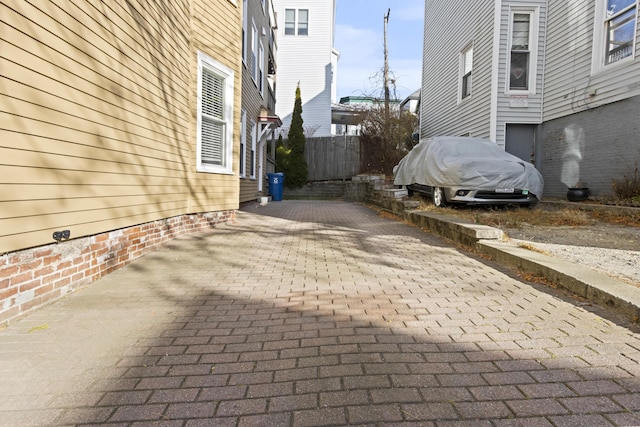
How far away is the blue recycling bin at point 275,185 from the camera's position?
16297 mm

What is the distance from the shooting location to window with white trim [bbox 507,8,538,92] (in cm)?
1137

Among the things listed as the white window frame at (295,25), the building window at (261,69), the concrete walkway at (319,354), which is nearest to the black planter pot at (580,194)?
the concrete walkway at (319,354)

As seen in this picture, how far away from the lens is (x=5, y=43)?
289 centimetres

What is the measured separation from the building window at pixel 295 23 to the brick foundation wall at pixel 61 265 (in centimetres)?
2264

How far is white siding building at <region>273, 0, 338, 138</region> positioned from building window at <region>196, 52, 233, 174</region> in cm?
1696

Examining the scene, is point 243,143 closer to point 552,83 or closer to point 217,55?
point 217,55

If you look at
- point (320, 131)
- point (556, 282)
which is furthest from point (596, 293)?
point (320, 131)

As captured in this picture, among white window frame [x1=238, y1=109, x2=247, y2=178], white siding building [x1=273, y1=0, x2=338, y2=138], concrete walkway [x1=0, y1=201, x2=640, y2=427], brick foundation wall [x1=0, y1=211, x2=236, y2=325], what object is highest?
white siding building [x1=273, y1=0, x2=338, y2=138]

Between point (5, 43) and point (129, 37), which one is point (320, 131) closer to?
point (129, 37)

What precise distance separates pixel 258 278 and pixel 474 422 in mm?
2919

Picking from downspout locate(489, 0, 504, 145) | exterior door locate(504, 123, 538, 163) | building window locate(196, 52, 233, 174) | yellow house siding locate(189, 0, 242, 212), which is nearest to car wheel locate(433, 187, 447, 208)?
downspout locate(489, 0, 504, 145)

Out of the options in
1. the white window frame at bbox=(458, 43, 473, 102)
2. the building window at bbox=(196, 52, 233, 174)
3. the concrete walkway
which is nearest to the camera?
the concrete walkway

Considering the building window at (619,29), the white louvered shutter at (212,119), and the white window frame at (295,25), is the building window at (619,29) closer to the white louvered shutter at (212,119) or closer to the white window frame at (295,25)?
the white louvered shutter at (212,119)

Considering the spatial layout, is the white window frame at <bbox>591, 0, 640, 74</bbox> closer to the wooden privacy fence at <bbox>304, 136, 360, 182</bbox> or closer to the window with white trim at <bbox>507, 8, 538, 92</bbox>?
the window with white trim at <bbox>507, 8, 538, 92</bbox>
